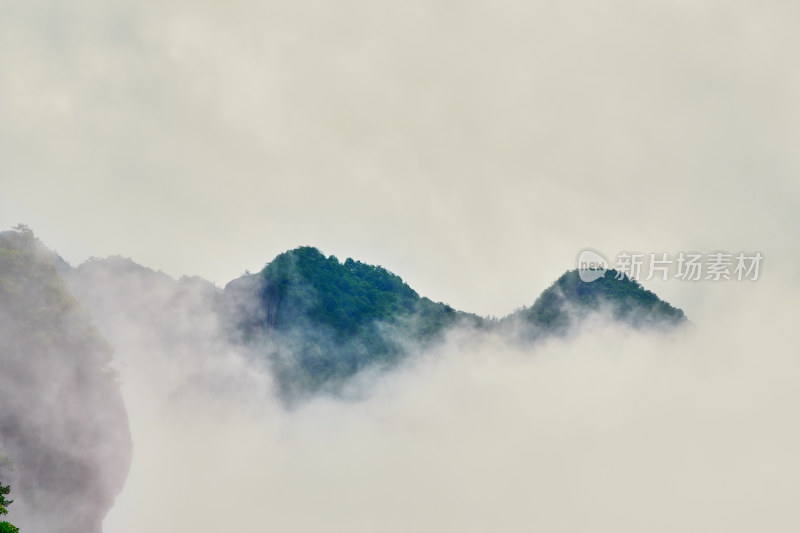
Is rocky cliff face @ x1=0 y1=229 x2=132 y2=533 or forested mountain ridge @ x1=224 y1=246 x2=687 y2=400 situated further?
forested mountain ridge @ x1=224 y1=246 x2=687 y2=400

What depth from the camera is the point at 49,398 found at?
27406 mm

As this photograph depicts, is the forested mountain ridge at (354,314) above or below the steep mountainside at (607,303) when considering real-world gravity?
below

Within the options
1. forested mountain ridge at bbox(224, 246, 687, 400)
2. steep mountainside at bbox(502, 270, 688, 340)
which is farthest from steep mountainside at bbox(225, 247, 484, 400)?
steep mountainside at bbox(502, 270, 688, 340)

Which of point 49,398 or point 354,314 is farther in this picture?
point 354,314

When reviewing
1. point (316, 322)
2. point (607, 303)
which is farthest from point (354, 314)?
point (607, 303)

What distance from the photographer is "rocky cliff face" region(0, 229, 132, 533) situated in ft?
84.7

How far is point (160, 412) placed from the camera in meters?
66.1

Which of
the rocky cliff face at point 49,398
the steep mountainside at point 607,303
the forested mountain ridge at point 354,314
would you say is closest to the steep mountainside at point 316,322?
the forested mountain ridge at point 354,314

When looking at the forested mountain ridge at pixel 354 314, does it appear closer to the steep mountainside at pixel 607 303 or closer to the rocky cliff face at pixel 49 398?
the steep mountainside at pixel 607 303

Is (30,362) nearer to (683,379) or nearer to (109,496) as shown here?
(109,496)

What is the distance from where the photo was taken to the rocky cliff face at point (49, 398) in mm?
25828

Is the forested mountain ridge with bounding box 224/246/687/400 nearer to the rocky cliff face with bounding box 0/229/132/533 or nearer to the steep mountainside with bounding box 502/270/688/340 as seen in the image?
the steep mountainside with bounding box 502/270/688/340

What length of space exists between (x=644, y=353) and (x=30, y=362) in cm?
7029

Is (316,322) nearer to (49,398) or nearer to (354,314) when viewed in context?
(354,314)
